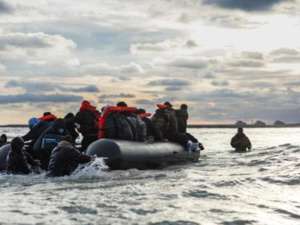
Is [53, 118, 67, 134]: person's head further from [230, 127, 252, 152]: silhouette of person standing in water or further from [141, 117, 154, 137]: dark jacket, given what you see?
[230, 127, 252, 152]: silhouette of person standing in water

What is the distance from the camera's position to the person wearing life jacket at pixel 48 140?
14.0m

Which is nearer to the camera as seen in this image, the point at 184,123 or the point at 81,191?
the point at 81,191

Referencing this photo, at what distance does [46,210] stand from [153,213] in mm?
Result: 1710

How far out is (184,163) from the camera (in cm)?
1823

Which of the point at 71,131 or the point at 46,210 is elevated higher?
the point at 71,131

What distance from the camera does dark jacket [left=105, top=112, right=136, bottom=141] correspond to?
573 inches

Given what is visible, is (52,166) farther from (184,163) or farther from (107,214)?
(184,163)

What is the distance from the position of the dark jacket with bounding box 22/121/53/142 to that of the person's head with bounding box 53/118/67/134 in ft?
2.91

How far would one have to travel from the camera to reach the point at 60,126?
1416 centimetres

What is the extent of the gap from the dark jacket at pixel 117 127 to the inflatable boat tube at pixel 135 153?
404mm

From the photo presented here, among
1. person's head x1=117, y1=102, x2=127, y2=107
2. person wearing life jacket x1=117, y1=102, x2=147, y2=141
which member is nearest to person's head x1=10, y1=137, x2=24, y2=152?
person wearing life jacket x1=117, y1=102, x2=147, y2=141

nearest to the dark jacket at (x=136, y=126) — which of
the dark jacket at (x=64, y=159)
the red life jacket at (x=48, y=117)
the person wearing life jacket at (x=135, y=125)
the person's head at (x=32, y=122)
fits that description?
the person wearing life jacket at (x=135, y=125)

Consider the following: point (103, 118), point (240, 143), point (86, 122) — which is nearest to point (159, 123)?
point (86, 122)

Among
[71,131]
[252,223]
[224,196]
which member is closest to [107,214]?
[252,223]
